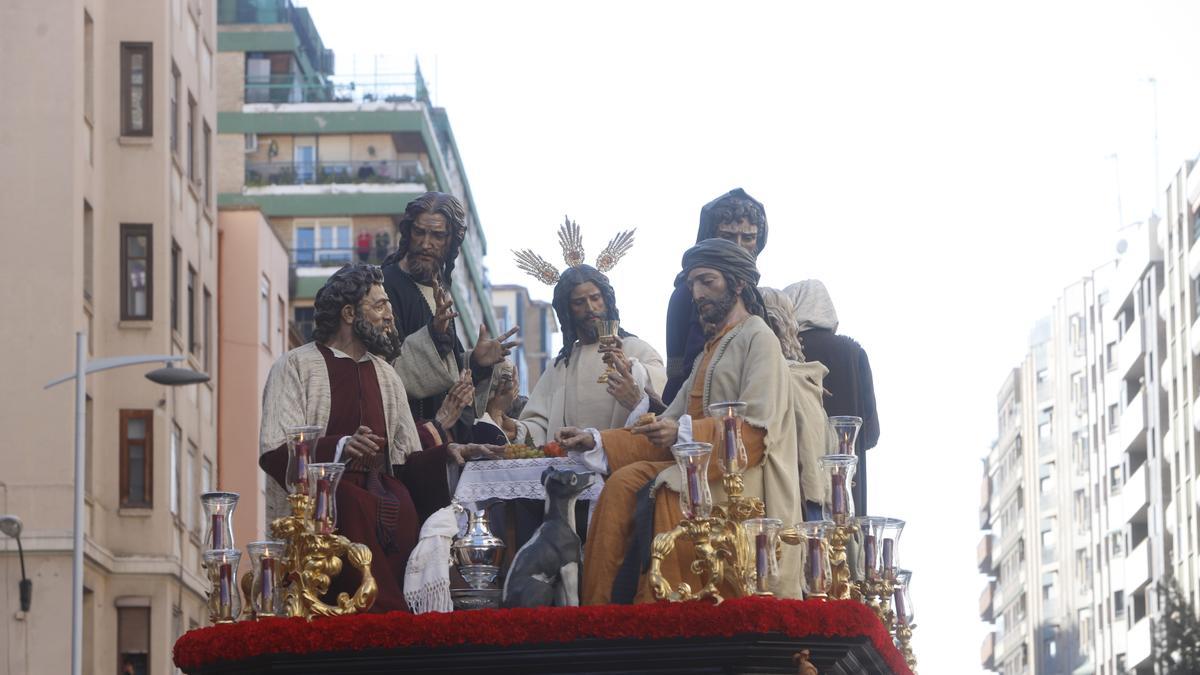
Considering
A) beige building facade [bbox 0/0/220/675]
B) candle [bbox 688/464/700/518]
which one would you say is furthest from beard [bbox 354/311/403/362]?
beige building facade [bbox 0/0/220/675]

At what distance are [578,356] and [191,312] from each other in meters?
35.8

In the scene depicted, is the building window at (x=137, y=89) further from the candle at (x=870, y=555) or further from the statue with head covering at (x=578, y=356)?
the candle at (x=870, y=555)

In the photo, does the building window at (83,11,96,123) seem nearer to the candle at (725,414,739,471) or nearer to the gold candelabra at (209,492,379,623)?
the gold candelabra at (209,492,379,623)

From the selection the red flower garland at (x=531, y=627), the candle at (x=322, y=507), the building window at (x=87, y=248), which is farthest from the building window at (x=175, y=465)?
the red flower garland at (x=531, y=627)

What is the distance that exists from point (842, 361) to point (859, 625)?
4.10 metres

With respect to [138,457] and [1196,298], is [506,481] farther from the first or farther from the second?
[1196,298]

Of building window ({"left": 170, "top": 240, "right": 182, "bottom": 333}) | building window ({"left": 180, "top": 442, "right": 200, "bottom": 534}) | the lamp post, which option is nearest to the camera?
the lamp post

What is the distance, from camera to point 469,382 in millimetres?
16703

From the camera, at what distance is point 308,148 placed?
7906 cm

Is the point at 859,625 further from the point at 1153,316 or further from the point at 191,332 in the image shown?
the point at 1153,316

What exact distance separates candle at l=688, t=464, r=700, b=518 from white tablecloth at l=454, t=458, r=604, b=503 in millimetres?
1690

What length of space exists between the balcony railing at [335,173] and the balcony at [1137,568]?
107 feet

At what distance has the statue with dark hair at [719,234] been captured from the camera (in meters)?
17.1

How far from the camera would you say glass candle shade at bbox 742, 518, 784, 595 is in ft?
44.0
